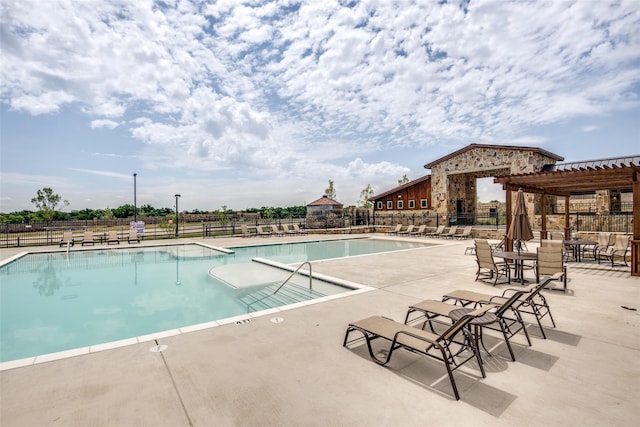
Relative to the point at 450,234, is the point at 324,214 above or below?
above

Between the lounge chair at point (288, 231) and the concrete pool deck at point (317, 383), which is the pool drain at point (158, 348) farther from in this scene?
the lounge chair at point (288, 231)

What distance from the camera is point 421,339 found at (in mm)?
2822

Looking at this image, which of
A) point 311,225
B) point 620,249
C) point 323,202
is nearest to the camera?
point 620,249

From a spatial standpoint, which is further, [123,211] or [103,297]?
[123,211]

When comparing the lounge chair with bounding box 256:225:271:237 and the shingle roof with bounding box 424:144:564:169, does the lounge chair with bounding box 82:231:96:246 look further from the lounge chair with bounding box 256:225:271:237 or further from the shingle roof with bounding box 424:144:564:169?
the shingle roof with bounding box 424:144:564:169

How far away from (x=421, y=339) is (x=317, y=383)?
103cm

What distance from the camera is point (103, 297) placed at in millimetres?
7375

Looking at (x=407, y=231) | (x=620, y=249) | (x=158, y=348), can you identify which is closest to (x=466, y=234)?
(x=407, y=231)

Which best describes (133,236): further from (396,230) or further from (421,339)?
(421,339)

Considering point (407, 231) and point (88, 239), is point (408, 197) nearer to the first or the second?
point (407, 231)

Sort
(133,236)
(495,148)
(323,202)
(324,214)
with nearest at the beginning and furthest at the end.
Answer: (133,236) → (495,148) → (324,214) → (323,202)

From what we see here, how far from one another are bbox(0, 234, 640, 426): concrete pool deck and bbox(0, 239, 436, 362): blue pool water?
207cm

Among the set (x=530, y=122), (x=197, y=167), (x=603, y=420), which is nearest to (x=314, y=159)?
(x=197, y=167)

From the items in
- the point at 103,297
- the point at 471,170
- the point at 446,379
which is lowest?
the point at 103,297
